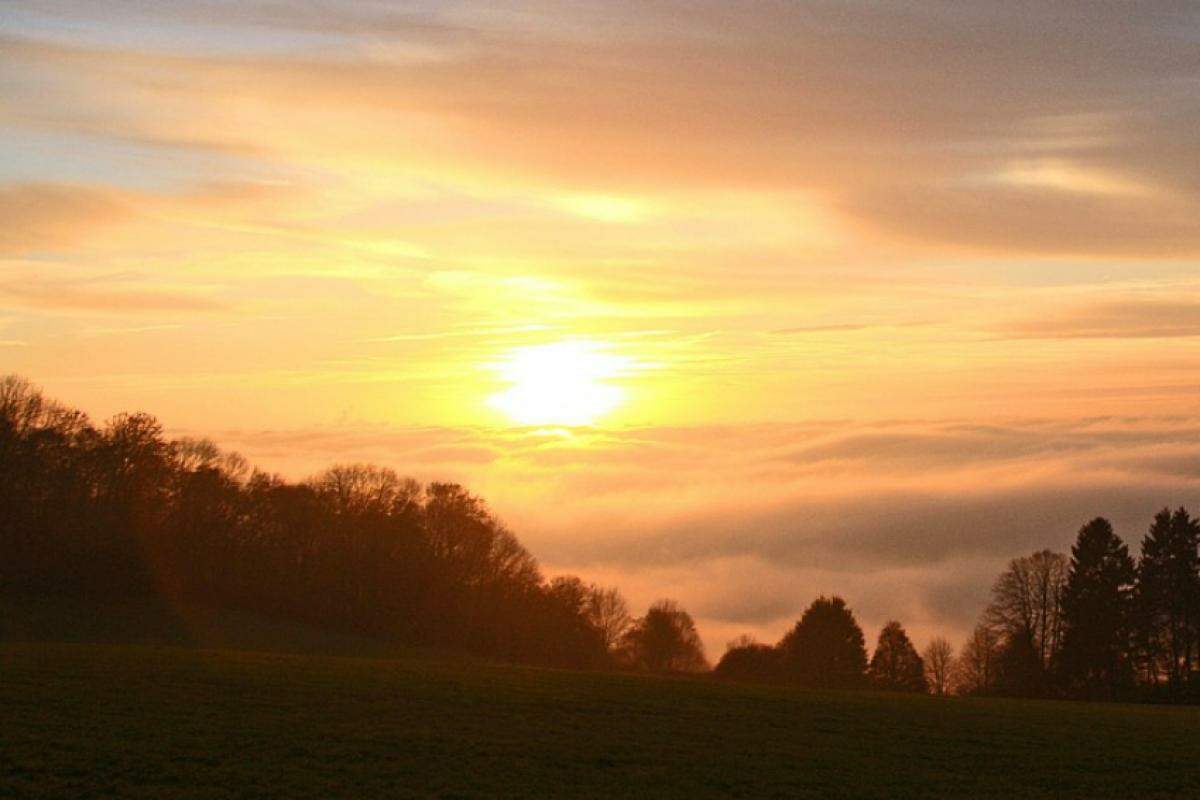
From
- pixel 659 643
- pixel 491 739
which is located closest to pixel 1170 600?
pixel 659 643

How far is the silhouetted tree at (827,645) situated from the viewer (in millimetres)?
100188

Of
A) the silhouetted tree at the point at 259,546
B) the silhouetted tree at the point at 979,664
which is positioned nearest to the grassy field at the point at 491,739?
the silhouetted tree at the point at 259,546

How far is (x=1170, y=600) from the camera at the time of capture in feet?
285

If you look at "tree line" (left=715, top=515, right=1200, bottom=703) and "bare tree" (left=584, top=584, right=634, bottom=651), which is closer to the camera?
"tree line" (left=715, top=515, right=1200, bottom=703)

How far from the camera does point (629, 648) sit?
12688cm

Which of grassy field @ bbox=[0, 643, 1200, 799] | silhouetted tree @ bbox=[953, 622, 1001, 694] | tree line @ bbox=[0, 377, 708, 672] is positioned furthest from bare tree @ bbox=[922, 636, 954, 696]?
grassy field @ bbox=[0, 643, 1200, 799]

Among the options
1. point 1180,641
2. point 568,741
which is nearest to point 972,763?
point 568,741

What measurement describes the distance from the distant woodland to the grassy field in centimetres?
3853

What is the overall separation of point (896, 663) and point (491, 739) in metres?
83.0

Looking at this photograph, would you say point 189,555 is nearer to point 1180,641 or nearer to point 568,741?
point 568,741

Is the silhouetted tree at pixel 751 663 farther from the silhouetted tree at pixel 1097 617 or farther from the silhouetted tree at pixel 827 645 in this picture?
the silhouetted tree at pixel 1097 617

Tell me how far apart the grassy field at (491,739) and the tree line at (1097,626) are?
39892mm

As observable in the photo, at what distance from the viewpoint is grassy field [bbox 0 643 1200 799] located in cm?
2770

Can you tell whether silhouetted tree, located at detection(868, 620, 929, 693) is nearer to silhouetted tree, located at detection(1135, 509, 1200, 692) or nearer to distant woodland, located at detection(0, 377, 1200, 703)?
distant woodland, located at detection(0, 377, 1200, 703)
